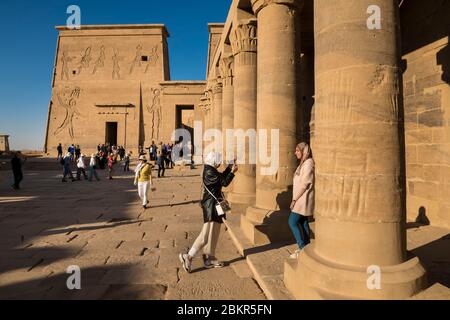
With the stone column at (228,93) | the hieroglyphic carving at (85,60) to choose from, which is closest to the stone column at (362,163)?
the stone column at (228,93)

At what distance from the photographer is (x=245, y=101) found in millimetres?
6875

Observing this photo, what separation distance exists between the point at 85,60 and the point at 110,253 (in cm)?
3246

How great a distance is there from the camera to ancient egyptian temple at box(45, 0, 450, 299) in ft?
8.07

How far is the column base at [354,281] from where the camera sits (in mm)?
2291

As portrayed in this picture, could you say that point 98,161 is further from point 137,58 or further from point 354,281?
point 354,281

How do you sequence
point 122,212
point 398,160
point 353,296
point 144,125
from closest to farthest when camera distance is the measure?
point 353,296
point 398,160
point 122,212
point 144,125

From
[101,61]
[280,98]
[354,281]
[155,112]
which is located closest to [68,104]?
[101,61]

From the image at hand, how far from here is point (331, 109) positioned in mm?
2650

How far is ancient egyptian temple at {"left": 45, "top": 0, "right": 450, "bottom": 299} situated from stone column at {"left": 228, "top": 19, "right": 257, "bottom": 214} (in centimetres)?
2

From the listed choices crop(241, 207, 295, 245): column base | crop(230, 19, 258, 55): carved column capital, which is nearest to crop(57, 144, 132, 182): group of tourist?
crop(230, 19, 258, 55): carved column capital

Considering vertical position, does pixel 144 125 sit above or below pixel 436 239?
above

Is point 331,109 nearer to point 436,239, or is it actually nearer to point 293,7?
point 293,7
